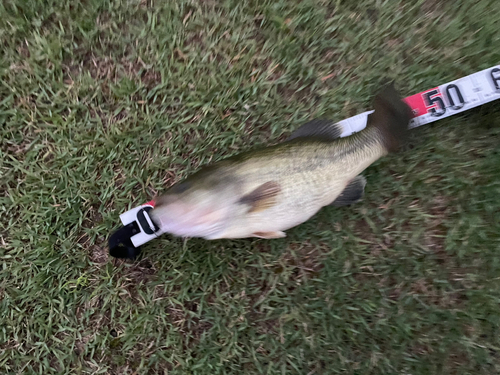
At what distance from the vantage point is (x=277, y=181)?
6.76 ft

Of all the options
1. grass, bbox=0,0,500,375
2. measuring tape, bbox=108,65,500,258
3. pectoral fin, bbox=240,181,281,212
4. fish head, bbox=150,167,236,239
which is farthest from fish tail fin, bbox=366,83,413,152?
fish head, bbox=150,167,236,239

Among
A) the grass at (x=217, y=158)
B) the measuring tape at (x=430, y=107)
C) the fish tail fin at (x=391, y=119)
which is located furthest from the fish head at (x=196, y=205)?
the fish tail fin at (x=391, y=119)

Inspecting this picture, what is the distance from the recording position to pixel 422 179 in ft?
8.45

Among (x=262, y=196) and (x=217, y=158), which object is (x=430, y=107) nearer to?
(x=262, y=196)

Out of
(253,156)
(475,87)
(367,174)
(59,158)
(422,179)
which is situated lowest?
(422,179)

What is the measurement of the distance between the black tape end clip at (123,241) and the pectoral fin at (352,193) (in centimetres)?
144

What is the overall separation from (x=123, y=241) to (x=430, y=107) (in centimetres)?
244

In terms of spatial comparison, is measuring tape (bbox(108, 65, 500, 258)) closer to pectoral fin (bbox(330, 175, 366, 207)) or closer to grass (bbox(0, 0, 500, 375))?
grass (bbox(0, 0, 500, 375))

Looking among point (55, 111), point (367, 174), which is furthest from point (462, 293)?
point (55, 111)

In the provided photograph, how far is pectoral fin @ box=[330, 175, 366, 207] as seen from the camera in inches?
93.6

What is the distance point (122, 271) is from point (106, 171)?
80 centimetres

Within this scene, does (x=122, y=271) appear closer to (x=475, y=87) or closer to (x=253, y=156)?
(x=253, y=156)

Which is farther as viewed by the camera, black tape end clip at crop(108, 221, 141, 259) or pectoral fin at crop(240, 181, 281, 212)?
black tape end clip at crop(108, 221, 141, 259)

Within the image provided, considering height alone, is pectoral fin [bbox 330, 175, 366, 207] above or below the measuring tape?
below
